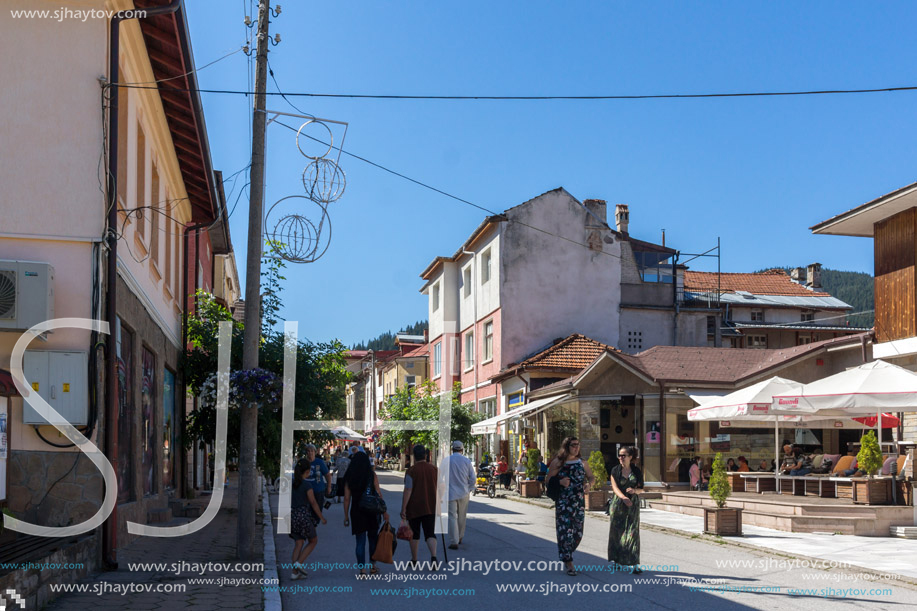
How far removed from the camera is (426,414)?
131ft

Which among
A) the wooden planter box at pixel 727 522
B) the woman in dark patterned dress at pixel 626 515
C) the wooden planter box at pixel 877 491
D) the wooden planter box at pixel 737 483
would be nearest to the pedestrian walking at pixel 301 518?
the woman in dark patterned dress at pixel 626 515

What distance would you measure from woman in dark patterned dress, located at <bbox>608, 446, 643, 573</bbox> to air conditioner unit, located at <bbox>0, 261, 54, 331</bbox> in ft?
22.4

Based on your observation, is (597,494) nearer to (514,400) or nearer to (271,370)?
(271,370)

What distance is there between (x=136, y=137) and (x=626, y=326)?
28287 mm

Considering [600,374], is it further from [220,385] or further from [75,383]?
[75,383]

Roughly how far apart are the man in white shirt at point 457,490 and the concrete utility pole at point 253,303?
3199 millimetres

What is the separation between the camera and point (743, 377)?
2775 centimetres

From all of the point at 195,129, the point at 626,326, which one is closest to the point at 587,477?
the point at 195,129

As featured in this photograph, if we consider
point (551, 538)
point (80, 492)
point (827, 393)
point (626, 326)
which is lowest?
point (551, 538)

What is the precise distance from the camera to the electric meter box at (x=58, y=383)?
1052 centimetres

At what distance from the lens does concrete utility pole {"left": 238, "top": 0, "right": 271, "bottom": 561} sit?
38.0ft

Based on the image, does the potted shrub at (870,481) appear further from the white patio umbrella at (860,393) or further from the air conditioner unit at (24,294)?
the air conditioner unit at (24,294)

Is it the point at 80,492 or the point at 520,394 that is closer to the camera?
the point at 80,492

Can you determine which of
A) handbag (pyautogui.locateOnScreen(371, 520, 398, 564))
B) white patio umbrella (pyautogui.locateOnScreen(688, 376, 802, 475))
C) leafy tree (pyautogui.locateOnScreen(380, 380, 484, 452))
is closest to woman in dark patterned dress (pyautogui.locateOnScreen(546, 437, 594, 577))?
handbag (pyautogui.locateOnScreen(371, 520, 398, 564))
